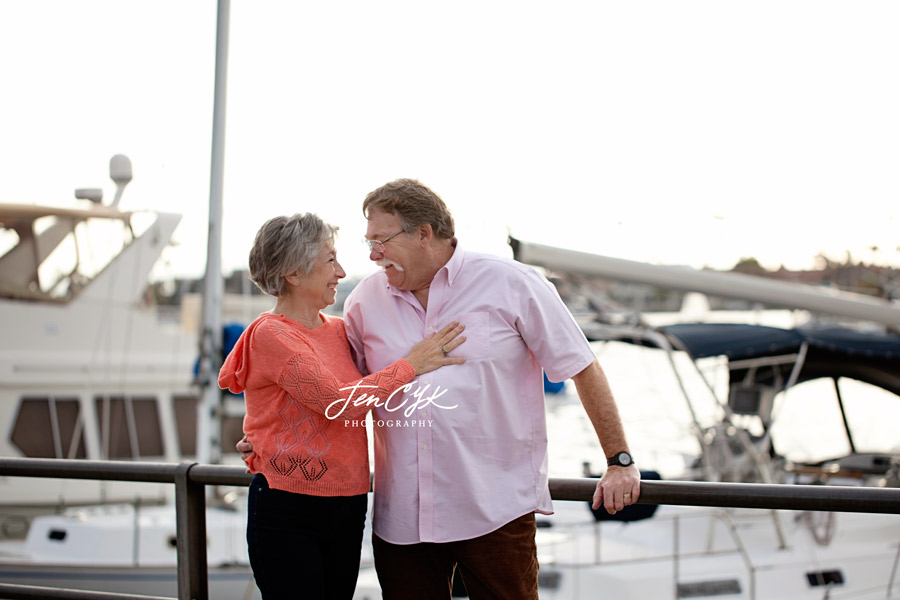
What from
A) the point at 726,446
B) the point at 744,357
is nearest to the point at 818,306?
the point at 744,357

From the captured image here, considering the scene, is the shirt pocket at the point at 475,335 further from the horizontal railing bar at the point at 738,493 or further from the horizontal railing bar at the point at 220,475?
the horizontal railing bar at the point at 220,475

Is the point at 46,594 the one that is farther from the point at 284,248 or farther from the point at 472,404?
the point at 472,404

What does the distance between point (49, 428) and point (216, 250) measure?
14.5 ft

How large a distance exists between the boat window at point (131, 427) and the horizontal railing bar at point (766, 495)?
33.8 feet

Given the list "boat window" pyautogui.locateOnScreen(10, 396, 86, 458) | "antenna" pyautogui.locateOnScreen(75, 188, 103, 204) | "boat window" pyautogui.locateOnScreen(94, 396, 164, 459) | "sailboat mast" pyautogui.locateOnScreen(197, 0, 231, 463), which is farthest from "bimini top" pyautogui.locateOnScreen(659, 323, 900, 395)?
"boat window" pyautogui.locateOnScreen(10, 396, 86, 458)

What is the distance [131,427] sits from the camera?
11688 millimetres

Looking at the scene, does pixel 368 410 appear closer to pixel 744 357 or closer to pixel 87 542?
pixel 744 357

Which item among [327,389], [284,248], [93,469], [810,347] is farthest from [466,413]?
[810,347]

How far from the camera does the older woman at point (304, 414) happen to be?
2.32 metres

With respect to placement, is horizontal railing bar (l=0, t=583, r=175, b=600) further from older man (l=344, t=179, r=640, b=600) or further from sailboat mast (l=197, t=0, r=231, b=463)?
sailboat mast (l=197, t=0, r=231, b=463)

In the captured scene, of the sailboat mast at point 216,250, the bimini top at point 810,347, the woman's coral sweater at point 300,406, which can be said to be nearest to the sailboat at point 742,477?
the bimini top at point 810,347

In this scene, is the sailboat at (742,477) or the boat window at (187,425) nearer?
the sailboat at (742,477)

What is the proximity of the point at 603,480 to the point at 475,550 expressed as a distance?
1.41 feet

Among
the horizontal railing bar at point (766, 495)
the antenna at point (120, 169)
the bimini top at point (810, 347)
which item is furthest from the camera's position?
the antenna at point (120, 169)
